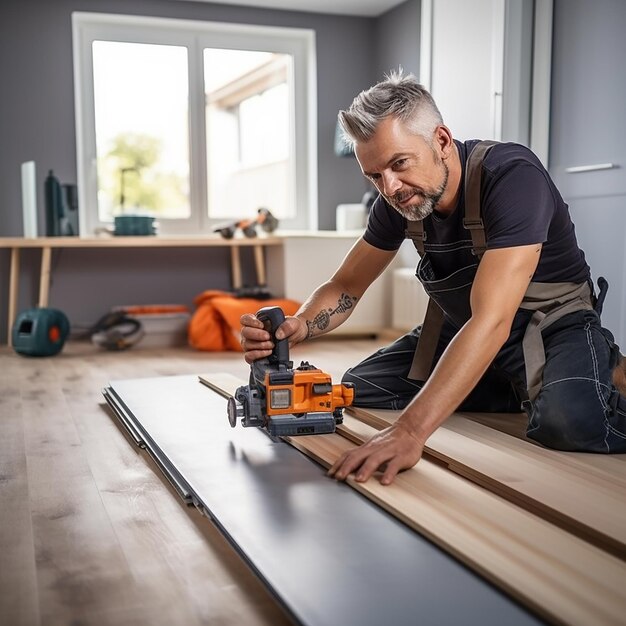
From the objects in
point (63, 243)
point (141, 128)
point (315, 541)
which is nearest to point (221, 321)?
point (63, 243)

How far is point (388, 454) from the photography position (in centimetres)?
176

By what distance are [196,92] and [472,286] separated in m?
4.38

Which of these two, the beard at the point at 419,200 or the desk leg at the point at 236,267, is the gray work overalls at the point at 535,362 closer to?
the beard at the point at 419,200

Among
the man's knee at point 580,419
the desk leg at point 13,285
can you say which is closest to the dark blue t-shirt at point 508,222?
the man's knee at point 580,419

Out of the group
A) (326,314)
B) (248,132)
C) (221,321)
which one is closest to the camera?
(326,314)

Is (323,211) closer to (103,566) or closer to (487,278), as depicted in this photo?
(487,278)

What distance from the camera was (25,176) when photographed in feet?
16.3

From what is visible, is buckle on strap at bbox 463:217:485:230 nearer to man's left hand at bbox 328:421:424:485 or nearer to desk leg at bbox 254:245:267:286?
man's left hand at bbox 328:421:424:485

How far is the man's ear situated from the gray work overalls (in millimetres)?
79

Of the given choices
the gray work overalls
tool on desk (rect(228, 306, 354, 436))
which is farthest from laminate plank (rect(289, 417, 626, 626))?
the gray work overalls

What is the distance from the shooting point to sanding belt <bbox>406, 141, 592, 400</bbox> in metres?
2.08

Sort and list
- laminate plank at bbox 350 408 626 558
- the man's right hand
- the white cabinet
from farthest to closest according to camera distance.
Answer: the white cabinet < the man's right hand < laminate plank at bbox 350 408 626 558

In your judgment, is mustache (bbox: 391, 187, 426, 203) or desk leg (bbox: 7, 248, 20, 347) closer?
mustache (bbox: 391, 187, 426, 203)

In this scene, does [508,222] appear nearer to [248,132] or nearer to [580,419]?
[580,419]
